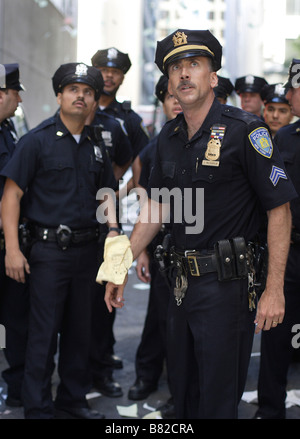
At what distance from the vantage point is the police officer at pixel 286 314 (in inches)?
142

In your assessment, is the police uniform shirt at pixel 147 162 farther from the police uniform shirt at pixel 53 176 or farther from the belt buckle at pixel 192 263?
the belt buckle at pixel 192 263

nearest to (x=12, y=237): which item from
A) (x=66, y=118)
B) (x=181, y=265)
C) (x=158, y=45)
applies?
(x=66, y=118)

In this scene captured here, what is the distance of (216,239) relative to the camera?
275 centimetres

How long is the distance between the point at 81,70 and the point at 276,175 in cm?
179

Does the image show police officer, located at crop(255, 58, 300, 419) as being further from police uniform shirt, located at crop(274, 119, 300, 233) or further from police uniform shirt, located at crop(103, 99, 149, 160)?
police uniform shirt, located at crop(103, 99, 149, 160)

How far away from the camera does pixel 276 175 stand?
8.74 ft

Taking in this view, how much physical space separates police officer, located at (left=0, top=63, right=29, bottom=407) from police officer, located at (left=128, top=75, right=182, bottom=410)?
842mm

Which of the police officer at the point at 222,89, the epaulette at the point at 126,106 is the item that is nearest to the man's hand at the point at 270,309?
the police officer at the point at 222,89

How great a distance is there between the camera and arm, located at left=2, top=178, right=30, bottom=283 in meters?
3.66

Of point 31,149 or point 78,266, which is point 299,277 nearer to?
point 78,266

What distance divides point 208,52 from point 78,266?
1.70 metres

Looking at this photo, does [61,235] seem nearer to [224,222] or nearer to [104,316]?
[104,316]

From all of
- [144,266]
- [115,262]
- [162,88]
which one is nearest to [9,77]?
[162,88]

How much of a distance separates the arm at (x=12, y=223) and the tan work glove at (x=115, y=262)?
40.1 inches
